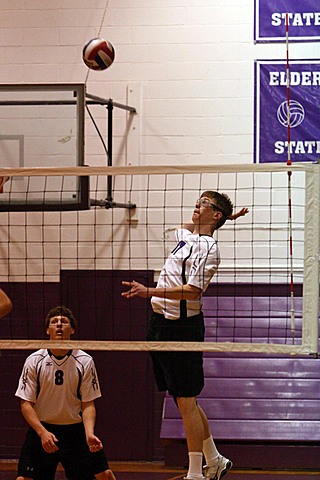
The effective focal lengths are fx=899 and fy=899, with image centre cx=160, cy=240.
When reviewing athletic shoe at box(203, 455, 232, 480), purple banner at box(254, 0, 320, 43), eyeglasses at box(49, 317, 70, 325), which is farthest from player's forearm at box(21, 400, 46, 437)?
purple banner at box(254, 0, 320, 43)

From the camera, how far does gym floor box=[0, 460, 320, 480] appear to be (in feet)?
25.1

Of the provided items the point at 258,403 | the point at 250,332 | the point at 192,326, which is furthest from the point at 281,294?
the point at 192,326

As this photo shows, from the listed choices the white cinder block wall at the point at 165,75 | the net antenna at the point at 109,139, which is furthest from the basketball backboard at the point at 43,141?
the white cinder block wall at the point at 165,75

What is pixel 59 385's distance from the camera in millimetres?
6477

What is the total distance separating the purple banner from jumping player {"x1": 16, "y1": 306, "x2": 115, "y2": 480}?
3.85 metres

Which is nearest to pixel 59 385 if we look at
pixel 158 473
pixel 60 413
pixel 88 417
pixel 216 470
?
pixel 60 413

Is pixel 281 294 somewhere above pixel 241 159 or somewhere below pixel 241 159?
below

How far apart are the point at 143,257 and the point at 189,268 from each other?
234cm

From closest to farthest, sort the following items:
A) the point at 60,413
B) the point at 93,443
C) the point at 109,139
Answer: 1. the point at 93,443
2. the point at 60,413
3. the point at 109,139

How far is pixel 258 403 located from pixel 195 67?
335cm

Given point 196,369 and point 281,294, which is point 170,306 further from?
point 281,294

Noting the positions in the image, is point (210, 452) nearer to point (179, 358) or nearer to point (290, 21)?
point (179, 358)

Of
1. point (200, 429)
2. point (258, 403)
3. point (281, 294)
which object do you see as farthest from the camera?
point (281, 294)

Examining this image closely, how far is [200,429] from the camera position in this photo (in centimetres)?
645
